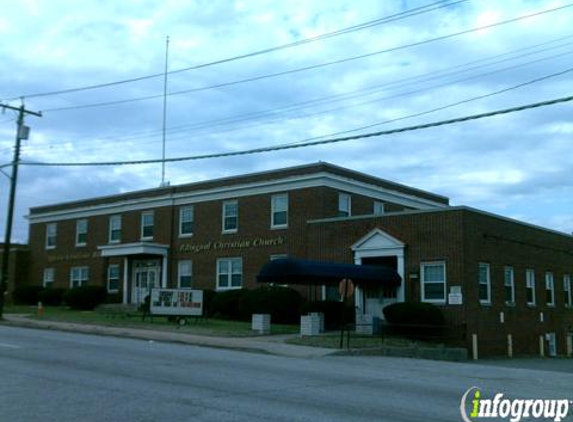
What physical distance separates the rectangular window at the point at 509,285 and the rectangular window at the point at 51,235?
103 feet

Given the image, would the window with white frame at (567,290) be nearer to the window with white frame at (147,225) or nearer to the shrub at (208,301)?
the shrub at (208,301)

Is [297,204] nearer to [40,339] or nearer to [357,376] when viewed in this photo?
[40,339]

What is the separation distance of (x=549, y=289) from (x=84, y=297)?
25948 millimetres

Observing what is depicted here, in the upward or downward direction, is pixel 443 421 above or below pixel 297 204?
below

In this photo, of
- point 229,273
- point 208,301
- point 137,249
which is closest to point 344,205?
point 229,273

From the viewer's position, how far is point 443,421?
32.8ft

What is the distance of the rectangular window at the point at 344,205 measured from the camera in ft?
117

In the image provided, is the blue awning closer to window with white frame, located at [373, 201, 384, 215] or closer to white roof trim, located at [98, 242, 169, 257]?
window with white frame, located at [373, 201, 384, 215]

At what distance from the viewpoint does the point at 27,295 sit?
48719 mm

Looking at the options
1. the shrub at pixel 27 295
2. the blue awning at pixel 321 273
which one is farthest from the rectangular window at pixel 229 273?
the shrub at pixel 27 295

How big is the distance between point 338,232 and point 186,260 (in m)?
11.8

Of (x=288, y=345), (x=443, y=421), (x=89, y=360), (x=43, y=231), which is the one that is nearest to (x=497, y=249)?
(x=288, y=345)

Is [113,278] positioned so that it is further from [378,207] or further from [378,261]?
[378,261]

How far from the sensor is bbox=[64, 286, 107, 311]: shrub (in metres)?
43.2
